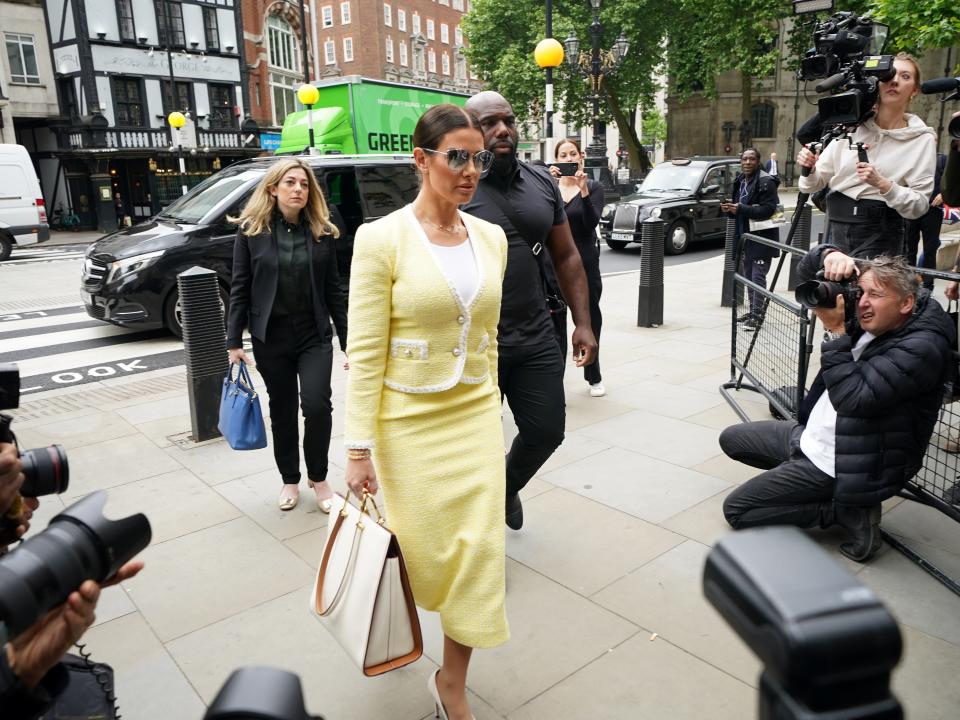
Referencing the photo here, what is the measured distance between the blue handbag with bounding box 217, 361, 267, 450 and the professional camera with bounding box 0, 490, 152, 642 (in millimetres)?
2806

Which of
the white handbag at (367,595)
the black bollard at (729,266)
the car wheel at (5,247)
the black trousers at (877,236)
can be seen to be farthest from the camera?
the car wheel at (5,247)

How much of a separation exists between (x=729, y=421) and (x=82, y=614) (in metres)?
4.83

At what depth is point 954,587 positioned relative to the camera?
3.15 meters

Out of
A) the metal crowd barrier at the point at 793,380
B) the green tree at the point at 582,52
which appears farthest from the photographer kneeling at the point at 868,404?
the green tree at the point at 582,52

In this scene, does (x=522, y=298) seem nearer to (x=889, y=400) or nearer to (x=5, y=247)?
(x=889, y=400)

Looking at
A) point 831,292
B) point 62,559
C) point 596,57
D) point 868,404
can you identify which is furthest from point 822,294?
point 596,57

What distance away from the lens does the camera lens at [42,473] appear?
1.92 metres

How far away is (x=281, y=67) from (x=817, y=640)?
Result: 159ft

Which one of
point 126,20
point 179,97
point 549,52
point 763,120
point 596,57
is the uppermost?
point 126,20

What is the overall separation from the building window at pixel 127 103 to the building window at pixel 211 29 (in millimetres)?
4531

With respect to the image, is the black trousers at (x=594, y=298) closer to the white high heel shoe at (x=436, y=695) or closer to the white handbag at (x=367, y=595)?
the white high heel shoe at (x=436, y=695)

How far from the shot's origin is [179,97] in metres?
35.5

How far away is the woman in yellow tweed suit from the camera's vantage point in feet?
7.75

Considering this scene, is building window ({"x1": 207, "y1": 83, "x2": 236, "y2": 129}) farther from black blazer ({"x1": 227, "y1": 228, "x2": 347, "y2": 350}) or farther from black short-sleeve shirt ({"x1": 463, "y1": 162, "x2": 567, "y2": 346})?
black short-sleeve shirt ({"x1": 463, "y1": 162, "x2": 567, "y2": 346})
